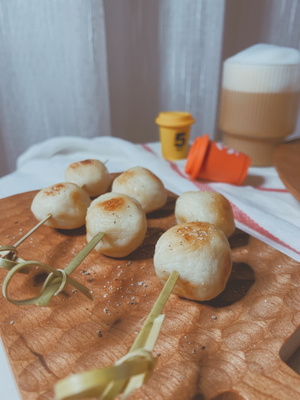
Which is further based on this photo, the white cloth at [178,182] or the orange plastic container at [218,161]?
the orange plastic container at [218,161]

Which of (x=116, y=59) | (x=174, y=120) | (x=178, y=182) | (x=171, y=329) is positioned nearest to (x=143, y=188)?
(x=178, y=182)

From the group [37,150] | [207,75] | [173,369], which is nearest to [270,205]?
[173,369]

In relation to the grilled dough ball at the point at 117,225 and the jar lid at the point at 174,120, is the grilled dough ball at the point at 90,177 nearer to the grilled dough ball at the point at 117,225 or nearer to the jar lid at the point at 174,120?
the grilled dough ball at the point at 117,225

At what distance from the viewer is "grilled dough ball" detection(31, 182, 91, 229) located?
2.69 feet

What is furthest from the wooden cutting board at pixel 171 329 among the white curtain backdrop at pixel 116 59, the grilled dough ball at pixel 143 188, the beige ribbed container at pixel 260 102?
the white curtain backdrop at pixel 116 59

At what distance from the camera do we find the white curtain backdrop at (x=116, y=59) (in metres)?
1.62

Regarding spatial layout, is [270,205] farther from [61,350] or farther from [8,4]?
[8,4]

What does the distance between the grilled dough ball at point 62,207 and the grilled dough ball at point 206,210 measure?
24cm

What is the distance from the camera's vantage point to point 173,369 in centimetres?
50

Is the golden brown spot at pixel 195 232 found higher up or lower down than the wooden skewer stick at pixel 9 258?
higher up

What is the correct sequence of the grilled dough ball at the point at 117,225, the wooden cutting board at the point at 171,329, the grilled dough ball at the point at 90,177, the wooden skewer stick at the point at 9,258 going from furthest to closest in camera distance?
the grilled dough ball at the point at 90,177
the grilled dough ball at the point at 117,225
the wooden skewer stick at the point at 9,258
the wooden cutting board at the point at 171,329

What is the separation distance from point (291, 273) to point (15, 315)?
0.51 m

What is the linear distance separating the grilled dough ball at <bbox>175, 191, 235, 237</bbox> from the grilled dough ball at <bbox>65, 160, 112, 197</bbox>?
0.28 m

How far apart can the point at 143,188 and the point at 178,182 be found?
29cm
